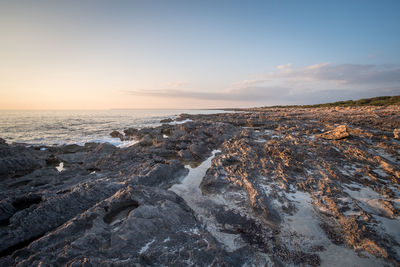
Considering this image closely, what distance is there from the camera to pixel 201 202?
5047mm

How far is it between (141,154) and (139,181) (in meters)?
4.10

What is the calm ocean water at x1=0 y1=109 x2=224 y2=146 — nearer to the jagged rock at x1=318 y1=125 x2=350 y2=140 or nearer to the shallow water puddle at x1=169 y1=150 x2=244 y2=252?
the shallow water puddle at x1=169 y1=150 x2=244 y2=252

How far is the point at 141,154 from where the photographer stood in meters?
9.53

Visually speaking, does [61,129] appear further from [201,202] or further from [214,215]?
[214,215]

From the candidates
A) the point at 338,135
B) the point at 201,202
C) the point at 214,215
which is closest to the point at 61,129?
the point at 201,202

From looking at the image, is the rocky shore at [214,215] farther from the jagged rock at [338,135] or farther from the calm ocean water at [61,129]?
the calm ocean water at [61,129]

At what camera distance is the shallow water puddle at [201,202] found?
347 cm

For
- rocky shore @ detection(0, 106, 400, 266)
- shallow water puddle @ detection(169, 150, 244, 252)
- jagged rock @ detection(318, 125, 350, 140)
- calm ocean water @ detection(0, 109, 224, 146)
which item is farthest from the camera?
calm ocean water @ detection(0, 109, 224, 146)

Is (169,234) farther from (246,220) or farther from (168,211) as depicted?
(246,220)

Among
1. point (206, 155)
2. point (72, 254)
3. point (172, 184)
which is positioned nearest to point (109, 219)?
point (72, 254)

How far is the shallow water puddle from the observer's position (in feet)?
11.4

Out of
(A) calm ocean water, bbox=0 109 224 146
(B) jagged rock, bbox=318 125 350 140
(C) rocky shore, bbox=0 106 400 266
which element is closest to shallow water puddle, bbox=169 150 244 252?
(C) rocky shore, bbox=0 106 400 266

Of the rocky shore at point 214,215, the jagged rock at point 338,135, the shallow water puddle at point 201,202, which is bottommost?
the shallow water puddle at point 201,202

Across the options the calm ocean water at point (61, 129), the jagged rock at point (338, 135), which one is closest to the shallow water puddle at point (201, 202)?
the jagged rock at point (338, 135)
